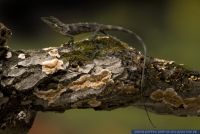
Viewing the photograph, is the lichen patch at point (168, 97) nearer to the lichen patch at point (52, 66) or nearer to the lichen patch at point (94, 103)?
the lichen patch at point (94, 103)

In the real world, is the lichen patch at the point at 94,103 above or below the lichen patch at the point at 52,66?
below

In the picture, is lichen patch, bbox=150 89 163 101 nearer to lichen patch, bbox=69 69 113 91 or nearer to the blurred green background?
lichen patch, bbox=69 69 113 91

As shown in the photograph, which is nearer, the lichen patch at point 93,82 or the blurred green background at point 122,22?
the lichen patch at point 93,82

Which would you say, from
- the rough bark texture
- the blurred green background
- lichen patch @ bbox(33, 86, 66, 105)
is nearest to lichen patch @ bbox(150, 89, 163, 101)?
the rough bark texture

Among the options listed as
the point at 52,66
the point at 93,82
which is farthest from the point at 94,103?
the point at 52,66

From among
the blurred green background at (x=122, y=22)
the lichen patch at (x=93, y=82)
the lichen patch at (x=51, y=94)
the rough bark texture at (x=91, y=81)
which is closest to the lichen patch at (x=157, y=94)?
the rough bark texture at (x=91, y=81)

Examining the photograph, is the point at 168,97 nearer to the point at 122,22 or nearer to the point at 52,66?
the point at 52,66

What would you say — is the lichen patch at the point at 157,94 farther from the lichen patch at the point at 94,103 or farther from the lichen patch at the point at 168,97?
the lichen patch at the point at 94,103

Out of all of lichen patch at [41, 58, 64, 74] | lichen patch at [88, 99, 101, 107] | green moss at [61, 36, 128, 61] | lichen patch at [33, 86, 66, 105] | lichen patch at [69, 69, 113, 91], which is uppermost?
green moss at [61, 36, 128, 61]

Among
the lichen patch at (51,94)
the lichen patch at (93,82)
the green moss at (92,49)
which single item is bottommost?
the lichen patch at (51,94)
